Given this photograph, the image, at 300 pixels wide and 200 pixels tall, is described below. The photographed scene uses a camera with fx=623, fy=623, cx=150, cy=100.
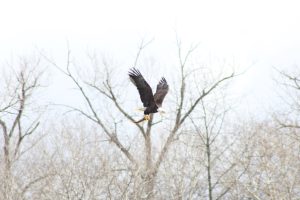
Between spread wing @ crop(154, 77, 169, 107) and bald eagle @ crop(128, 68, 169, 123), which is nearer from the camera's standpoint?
bald eagle @ crop(128, 68, 169, 123)

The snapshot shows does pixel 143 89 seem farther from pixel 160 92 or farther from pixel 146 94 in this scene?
pixel 160 92

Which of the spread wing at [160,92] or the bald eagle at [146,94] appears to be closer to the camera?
the bald eagle at [146,94]

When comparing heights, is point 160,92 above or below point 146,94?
above

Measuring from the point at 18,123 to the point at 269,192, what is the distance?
45.5ft

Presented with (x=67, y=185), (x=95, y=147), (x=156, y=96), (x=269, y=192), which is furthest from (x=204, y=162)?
(x=156, y=96)

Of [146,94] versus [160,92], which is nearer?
[146,94]

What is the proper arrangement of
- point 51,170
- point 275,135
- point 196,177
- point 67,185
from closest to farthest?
1. point 67,185
2. point 51,170
3. point 196,177
4. point 275,135

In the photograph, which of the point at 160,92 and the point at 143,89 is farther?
the point at 160,92

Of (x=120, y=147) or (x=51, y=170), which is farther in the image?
(x=120, y=147)

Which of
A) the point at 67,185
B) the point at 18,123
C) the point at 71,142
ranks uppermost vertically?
the point at 18,123

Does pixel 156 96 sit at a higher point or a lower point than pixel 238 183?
lower

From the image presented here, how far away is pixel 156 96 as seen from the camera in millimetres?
11211

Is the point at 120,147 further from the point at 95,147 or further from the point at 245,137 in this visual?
the point at 245,137

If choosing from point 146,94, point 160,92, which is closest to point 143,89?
point 146,94
